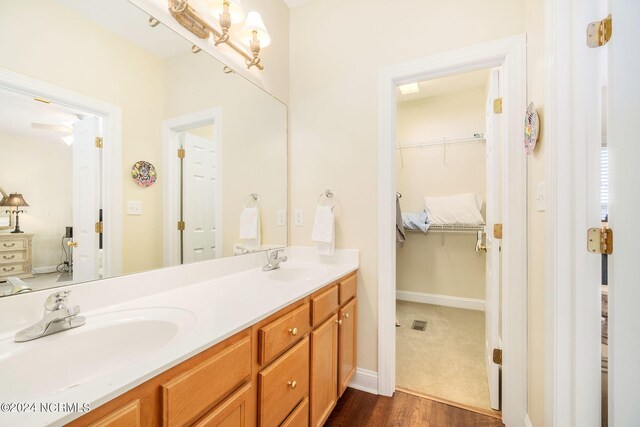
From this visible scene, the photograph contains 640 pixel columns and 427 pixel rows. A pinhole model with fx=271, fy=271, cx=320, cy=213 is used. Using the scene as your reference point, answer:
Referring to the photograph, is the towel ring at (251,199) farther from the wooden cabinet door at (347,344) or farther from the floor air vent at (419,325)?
the floor air vent at (419,325)

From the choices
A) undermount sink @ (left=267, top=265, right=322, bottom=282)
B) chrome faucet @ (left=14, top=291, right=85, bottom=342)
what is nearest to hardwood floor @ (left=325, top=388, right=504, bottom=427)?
undermount sink @ (left=267, top=265, right=322, bottom=282)

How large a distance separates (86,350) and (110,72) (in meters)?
0.97

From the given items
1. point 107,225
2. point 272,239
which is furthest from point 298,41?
point 107,225

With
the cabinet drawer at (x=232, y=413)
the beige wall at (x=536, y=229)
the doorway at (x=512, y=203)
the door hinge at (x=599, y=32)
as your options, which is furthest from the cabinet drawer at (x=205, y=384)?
the door hinge at (x=599, y=32)

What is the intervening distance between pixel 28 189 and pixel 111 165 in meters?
0.26

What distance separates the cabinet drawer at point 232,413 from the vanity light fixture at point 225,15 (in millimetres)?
1561

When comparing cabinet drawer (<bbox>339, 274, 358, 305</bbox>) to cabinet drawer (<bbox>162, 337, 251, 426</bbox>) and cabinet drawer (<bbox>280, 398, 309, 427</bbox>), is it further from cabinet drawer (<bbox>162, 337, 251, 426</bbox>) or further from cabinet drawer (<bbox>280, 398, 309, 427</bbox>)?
cabinet drawer (<bbox>162, 337, 251, 426</bbox>)

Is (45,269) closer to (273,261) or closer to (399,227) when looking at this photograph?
(273,261)

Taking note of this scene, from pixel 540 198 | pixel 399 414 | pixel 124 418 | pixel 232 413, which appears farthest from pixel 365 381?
pixel 124 418

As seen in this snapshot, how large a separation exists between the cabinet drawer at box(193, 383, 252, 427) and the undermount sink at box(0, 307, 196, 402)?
231 mm

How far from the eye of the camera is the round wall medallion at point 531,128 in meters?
1.21

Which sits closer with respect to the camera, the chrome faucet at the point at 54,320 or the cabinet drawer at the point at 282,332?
the chrome faucet at the point at 54,320

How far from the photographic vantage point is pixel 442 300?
3.34 m

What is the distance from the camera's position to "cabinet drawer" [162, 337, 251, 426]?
64cm
